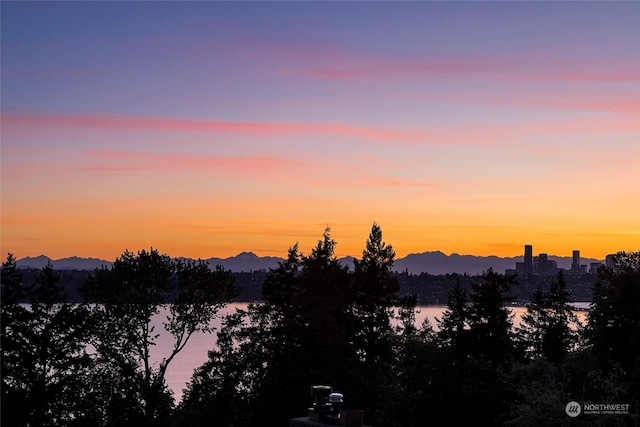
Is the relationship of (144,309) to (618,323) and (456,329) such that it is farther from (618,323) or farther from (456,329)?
(618,323)

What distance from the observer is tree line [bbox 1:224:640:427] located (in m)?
45.3

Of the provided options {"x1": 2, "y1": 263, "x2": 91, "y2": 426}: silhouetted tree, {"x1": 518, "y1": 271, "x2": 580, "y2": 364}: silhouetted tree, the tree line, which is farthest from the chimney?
{"x1": 518, "y1": 271, "x2": 580, "y2": 364}: silhouetted tree

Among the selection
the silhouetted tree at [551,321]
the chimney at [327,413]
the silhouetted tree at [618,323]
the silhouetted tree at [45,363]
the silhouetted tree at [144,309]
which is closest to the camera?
the chimney at [327,413]

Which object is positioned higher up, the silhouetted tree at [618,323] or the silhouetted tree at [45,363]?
the silhouetted tree at [618,323]

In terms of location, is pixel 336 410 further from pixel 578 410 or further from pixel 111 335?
pixel 111 335

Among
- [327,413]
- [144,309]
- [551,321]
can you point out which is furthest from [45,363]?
[551,321]

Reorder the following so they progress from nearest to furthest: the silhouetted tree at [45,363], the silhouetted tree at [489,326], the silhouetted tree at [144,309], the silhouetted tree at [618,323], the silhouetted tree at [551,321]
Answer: the silhouetted tree at [45,363], the silhouetted tree at [618,323], the silhouetted tree at [144,309], the silhouetted tree at [489,326], the silhouetted tree at [551,321]

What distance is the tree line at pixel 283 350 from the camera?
4534 centimetres

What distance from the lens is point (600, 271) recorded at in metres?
48.7

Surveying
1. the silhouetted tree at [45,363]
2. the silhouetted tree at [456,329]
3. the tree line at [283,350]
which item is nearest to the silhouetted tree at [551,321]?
the tree line at [283,350]

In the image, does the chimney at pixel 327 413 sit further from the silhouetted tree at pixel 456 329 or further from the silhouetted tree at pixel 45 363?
the silhouetted tree at pixel 456 329

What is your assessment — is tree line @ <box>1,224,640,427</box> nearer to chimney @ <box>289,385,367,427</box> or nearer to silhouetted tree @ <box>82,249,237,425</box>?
silhouetted tree @ <box>82,249,237,425</box>

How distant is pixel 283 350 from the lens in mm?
47344

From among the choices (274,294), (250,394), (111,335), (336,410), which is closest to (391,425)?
(250,394)
